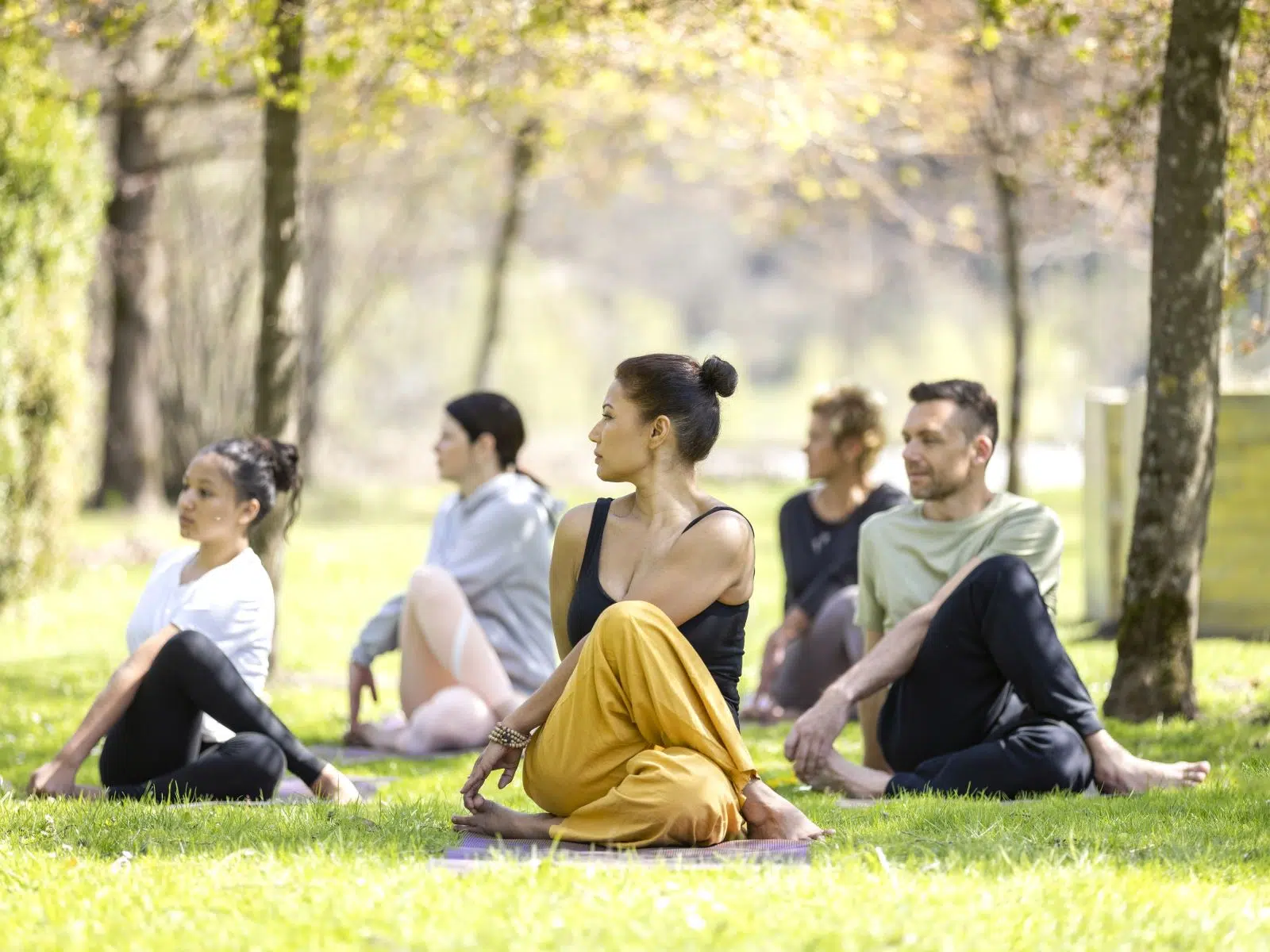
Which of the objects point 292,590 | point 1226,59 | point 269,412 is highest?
point 1226,59

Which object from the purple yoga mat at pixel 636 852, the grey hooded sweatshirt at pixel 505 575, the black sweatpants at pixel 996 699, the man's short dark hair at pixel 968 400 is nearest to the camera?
the purple yoga mat at pixel 636 852

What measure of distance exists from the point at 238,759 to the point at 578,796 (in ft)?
5.53

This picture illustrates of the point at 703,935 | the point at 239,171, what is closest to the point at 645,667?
the point at 703,935

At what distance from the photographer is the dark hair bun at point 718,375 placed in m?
4.68

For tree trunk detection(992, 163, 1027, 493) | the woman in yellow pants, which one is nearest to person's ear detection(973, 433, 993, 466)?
the woman in yellow pants

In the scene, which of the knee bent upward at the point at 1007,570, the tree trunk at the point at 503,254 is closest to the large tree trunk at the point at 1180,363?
the knee bent upward at the point at 1007,570

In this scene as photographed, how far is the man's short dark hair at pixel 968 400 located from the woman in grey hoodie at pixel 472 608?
2.20m

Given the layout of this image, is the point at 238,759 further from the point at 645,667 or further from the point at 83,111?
the point at 83,111

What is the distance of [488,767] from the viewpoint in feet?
14.8

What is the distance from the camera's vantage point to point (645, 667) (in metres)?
4.32

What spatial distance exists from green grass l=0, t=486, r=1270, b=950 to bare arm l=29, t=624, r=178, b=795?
347 mm

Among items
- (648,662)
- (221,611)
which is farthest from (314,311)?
(648,662)

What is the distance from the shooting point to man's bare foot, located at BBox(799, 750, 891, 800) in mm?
5695

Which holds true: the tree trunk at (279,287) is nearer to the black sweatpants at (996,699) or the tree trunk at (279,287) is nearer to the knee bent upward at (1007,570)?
the black sweatpants at (996,699)
